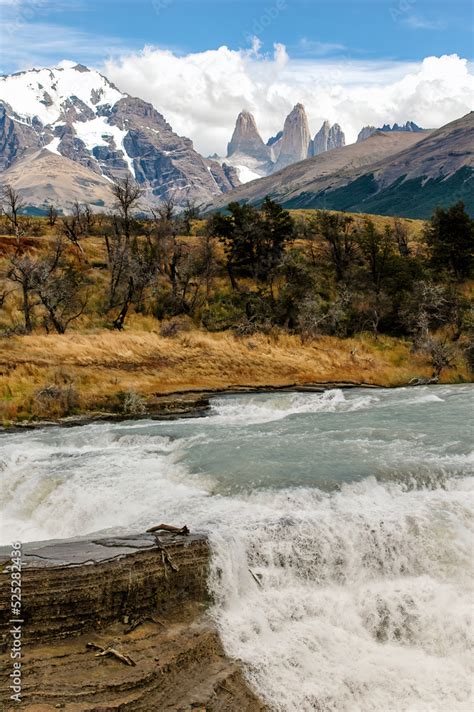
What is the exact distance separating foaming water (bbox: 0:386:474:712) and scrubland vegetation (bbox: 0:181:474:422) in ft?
25.7

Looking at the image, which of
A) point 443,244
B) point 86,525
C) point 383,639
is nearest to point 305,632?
point 383,639

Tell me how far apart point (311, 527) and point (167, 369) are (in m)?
20.6

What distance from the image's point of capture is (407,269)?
47438 mm

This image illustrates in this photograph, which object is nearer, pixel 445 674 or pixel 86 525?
pixel 445 674

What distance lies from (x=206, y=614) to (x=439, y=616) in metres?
4.81

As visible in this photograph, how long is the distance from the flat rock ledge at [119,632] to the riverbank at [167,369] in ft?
53.3

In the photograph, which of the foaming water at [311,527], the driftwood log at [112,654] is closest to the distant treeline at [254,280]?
the foaming water at [311,527]

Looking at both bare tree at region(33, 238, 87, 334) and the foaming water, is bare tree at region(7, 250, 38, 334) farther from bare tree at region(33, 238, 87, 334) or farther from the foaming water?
the foaming water

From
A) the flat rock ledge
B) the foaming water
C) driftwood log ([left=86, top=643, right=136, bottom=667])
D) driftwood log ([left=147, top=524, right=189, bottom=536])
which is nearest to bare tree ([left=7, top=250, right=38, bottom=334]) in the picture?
the foaming water

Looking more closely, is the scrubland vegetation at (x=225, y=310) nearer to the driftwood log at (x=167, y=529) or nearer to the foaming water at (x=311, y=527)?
the foaming water at (x=311, y=527)

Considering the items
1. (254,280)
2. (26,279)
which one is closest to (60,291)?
(26,279)

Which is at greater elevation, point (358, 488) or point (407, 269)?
point (407, 269)

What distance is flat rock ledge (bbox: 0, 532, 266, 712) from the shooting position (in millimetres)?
9180

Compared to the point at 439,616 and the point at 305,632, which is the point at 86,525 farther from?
the point at 439,616
